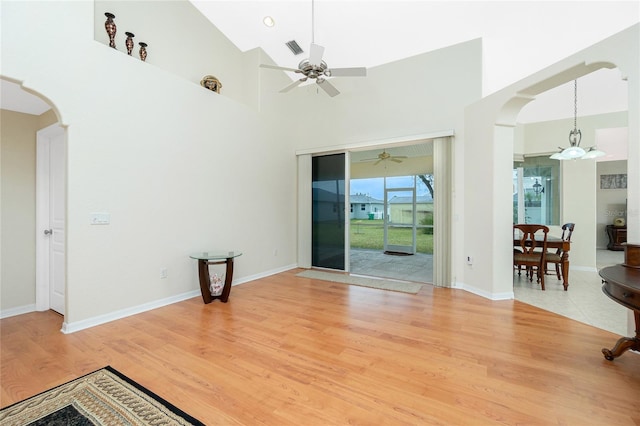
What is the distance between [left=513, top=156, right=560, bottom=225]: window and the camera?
238 inches

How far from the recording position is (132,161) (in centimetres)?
329

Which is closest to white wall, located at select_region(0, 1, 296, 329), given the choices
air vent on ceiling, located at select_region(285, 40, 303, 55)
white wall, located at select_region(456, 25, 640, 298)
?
air vent on ceiling, located at select_region(285, 40, 303, 55)

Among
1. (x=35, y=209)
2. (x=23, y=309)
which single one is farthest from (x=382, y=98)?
(x=23, y=309)

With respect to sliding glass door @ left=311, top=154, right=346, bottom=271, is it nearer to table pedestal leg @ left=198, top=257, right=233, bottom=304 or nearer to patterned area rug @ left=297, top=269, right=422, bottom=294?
patterned area rug @ left=297, top=269, right=422, bottom=294

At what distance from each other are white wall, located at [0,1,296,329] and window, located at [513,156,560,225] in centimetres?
619

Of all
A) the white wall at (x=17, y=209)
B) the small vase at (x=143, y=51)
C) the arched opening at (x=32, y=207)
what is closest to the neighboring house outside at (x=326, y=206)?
the small vase at (x=143, y=51)

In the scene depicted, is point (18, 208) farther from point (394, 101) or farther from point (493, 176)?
point (493, 176)

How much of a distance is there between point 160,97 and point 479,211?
4707 millimetres

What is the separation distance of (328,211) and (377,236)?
525 centimetres

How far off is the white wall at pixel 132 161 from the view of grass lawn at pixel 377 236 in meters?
→ 4.72

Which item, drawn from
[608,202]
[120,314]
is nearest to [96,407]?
[120,314]

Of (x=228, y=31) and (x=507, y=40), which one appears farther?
(x=228, y=31)

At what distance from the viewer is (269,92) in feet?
17.5

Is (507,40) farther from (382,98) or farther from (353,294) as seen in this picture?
(353,294)
